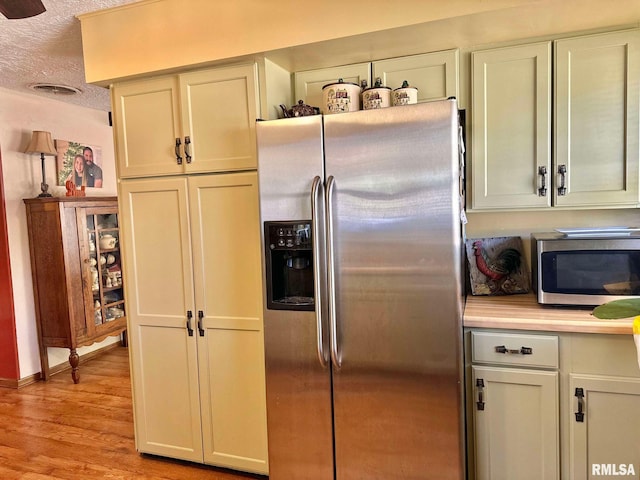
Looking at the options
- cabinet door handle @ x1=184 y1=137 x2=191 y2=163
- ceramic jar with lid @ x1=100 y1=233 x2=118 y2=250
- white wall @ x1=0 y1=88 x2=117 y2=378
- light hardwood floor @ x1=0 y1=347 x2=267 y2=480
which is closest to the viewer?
cabinet door handle @ x1=184 y1=137 x2=191 y2=163

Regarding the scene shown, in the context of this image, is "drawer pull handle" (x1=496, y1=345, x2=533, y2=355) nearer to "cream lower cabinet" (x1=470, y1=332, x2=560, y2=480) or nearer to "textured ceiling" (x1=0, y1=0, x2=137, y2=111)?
"cream lower cabinet" (x1=470, y1=332, x2=560, y2=480)

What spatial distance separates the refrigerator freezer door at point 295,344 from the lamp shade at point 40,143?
2.64 m

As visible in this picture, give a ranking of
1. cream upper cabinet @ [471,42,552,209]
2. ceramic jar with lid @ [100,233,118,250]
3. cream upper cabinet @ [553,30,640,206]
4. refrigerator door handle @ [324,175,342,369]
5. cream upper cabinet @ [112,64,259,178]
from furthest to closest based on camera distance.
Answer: ceramic jar with lid @ [100,233,118,250] → cream upper cabinet @ [112,64,259,178] → cream upper cabinet @ [471,42,552,209] → cream upper cabinet @ [553,30,640,206] → refrigerator door handle @ [324,175,342,369]

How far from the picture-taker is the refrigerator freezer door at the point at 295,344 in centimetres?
182

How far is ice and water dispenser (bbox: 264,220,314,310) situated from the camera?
1867 mm

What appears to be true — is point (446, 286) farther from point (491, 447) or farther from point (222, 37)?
point (222, 37)

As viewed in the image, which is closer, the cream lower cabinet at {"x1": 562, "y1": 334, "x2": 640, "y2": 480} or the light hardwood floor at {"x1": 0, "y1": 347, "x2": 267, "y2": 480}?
the cream lower cabinet at {"x1": 562, "y1": 334, "x2": 640, "y2": 480}

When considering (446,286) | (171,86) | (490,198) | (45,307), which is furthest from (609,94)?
(45,307)

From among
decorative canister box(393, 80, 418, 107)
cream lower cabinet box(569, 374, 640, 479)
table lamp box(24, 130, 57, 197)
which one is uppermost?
table lamp box(24, 130, 57, 197)

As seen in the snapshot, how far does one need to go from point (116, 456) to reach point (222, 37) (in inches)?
93.7

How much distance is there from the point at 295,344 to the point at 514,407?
0.95 m

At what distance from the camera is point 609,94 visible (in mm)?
1921

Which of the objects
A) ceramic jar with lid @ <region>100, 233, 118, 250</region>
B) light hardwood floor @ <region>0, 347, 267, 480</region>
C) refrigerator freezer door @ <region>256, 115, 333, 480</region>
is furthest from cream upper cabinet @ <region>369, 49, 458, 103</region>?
ceramic jar with lid @ <region>100, 233, 118, 250</region>

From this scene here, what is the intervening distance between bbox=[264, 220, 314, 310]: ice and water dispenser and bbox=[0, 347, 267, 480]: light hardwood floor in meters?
1.04
